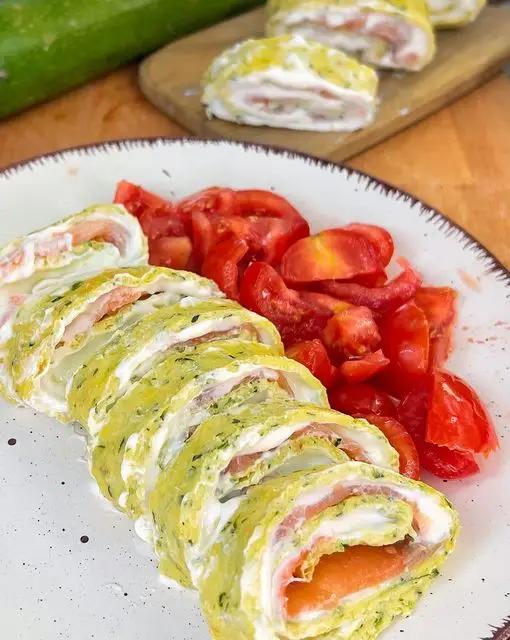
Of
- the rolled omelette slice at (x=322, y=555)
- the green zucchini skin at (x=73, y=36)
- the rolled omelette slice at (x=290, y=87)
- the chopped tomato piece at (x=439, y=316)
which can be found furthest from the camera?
the green zucchini skin at (x=73, y=36)

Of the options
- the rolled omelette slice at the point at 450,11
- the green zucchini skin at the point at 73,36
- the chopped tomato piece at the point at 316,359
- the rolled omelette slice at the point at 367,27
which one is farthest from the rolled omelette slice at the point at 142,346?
the rolled omelette slice at the point at 450,11

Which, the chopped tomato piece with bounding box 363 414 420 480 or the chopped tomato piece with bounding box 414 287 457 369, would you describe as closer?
the chopped tomato piece with bounding box 363 414 420 480

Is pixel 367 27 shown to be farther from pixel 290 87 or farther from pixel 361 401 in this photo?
pixel 361 401

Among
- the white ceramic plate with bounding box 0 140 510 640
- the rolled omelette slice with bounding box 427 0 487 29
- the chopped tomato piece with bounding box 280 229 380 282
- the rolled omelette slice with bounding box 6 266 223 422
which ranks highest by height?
the rolled omelette slice with bounding box 427 0 487 29

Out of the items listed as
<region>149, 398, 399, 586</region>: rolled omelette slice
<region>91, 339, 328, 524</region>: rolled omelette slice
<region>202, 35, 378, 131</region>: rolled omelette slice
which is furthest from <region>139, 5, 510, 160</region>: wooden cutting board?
<region>149, 398, 399, 586</region>: rolled omelette slice

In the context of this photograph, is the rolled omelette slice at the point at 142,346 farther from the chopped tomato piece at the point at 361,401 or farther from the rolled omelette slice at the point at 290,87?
the rolled omelette slice at the point at 290,87

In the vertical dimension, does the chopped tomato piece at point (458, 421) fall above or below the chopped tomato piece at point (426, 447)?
above

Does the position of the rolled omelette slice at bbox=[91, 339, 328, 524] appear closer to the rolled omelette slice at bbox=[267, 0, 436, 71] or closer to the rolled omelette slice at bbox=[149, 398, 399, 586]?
the rolled omelette slice at bbox=[149, 398, 399, 586]
